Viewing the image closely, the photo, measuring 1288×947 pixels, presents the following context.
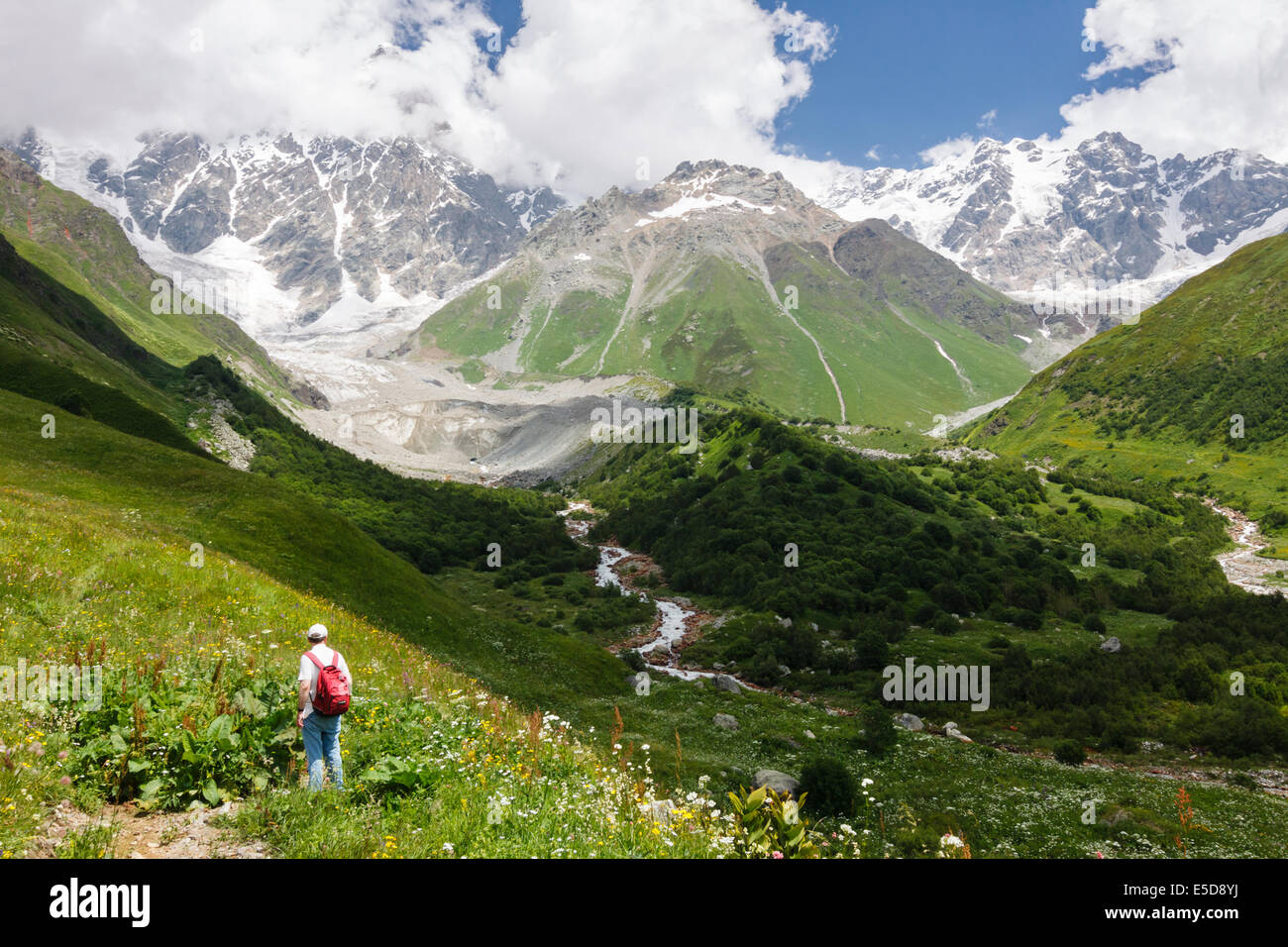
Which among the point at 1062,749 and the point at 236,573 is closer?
the point at 236,573

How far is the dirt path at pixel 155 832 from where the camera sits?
7.87 m

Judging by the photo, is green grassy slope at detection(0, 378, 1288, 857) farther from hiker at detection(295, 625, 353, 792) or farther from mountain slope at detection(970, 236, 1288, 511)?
mountain slope at detection(970, 236, 1288, 511)

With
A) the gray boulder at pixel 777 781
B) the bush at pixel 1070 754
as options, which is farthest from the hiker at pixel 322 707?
the bush at pixel 1070 754

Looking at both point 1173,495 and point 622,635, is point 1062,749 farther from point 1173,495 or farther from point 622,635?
point 1173,495

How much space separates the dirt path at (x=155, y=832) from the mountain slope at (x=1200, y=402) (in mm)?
157328

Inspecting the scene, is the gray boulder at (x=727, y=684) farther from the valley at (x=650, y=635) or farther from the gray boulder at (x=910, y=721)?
the gray boulder at (x=910, y=721)

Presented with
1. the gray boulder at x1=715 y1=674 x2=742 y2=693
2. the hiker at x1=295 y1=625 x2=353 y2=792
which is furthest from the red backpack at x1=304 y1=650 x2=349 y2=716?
the gray boulder at x1=715 y1=674 x2=742 y2=693

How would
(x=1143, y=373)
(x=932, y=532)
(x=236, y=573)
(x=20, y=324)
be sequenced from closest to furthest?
(x=236, y=573)
(x=20, y=324)
(x=932, y=532)
(x=1143, y=373)

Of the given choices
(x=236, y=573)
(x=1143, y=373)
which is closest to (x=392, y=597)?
(x=236, y=573)
